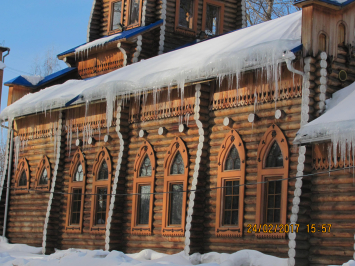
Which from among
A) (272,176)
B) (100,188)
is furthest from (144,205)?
(272,176)

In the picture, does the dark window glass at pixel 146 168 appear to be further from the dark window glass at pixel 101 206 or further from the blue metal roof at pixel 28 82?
the blue metal roof at pixel 28 82

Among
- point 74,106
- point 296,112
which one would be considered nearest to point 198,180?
point 296,112

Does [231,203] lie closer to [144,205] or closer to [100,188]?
[144,205]

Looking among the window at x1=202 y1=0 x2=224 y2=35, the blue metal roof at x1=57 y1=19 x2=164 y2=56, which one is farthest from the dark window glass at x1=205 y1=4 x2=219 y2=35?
the blue metal roof at x1=57 y1=19 x2=164 y2=56

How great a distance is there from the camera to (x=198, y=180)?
575 inches

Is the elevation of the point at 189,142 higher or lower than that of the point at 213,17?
lower

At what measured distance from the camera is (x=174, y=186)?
15.7 metres

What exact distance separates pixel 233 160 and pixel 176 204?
231cm

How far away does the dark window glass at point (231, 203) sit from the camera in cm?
1389

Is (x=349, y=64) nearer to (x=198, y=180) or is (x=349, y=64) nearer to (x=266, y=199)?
(x=266, y=199)

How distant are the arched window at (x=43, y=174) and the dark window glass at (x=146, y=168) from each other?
480 cm

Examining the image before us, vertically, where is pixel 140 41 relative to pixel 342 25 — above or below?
above

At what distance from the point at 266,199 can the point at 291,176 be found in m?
0.96

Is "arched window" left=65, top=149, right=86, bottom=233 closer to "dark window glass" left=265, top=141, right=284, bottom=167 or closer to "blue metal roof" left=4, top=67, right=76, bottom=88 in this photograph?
"blue metal roof" left=4, top=67, right=76, bottom=88
